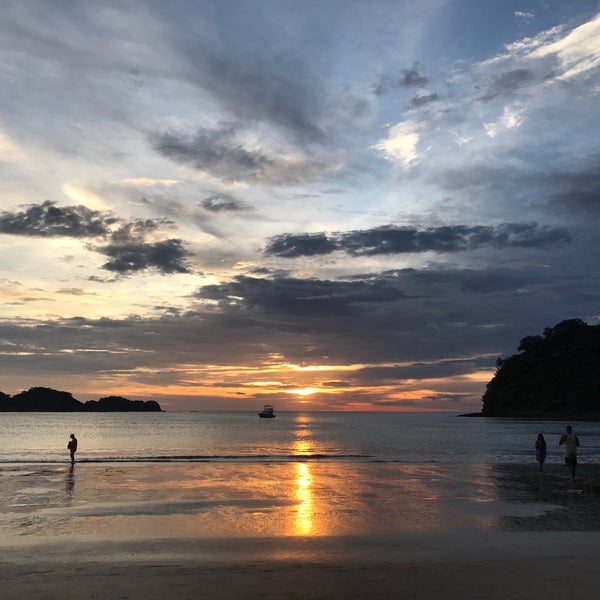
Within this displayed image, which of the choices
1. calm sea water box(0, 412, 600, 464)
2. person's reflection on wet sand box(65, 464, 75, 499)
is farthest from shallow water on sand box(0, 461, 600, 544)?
calm sea water box(0, 412, 600, 464)

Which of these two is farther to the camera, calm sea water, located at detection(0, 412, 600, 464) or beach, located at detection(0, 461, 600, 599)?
calm sea water, located at detection(0, 412, 600, 464)

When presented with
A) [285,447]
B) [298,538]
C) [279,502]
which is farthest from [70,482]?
[285,447]

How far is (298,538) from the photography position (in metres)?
15.0

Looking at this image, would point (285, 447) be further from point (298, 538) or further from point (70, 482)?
point (298, 538)

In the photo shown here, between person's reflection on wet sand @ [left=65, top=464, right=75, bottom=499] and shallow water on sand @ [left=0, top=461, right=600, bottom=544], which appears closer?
shallow water on sand @ [left=0, top=461, right=600, bottom=544]

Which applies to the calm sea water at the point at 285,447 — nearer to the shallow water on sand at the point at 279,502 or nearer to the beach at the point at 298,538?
the shallow water on sand at the point at 279,502

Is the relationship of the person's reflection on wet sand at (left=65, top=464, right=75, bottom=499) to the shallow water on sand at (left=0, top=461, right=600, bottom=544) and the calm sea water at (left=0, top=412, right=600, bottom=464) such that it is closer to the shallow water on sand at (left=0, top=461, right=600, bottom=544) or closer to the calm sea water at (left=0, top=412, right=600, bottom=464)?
the shallow water on sand at (left=0, top=461, right=600, bottom=544)

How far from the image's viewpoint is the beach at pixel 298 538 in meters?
10.4

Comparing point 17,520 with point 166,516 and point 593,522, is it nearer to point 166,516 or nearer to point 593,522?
point 166,516

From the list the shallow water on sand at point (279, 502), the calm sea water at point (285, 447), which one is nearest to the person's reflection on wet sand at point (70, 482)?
the shallow water on sand at point (279, 502)

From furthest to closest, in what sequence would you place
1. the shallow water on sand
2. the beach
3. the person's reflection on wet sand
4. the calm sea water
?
1. the calm sea water
2. the person's reflection on wet sand
3. the shallow water on sand
4. the beach

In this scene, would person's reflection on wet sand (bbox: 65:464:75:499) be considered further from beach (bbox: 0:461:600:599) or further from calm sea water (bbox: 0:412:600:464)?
calm sea water (bbox: 0:412:600:464)

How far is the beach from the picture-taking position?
10.4 metres

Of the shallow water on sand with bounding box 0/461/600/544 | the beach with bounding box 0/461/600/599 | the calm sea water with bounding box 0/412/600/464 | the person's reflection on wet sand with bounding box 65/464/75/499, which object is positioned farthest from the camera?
the calm sea water with bounding box 0/412/600/464
